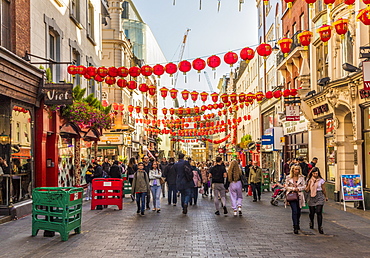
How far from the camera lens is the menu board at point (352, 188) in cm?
1652

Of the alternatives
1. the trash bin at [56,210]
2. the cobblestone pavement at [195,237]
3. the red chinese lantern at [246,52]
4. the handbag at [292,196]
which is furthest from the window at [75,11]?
the handbag at [292,196]

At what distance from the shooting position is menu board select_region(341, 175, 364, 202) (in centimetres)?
1652

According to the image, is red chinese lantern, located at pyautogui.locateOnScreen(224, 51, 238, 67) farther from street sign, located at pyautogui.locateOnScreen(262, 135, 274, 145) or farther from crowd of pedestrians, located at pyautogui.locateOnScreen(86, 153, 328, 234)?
street sign, located at pyautogui.locateOnScreen(262, 135, 274, 145)

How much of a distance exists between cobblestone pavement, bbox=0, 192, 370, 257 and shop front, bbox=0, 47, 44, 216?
3.47 ft

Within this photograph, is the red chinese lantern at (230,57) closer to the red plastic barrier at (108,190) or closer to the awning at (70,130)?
the red plastic barrier at (108,190)

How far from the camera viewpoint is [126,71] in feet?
65.2

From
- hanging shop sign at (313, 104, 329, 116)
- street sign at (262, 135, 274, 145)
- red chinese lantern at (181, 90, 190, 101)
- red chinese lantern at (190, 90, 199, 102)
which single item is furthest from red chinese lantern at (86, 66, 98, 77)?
street sign at (262, 135, 274, 145)

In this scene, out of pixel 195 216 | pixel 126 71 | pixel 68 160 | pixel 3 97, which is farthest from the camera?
pixel 68 160

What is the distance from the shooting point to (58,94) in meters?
16.6

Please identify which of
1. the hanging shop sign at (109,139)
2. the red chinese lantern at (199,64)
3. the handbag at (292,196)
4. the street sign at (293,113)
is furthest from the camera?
the hanging shop sign at (109,139)

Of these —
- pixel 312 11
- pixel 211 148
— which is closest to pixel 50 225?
pixel 312 11

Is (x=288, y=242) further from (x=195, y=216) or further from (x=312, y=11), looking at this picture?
(x=312, y=11)

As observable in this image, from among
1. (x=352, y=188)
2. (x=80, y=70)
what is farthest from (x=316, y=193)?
(x=80, y=70)

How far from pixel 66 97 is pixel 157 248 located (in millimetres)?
8283
